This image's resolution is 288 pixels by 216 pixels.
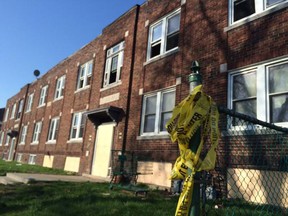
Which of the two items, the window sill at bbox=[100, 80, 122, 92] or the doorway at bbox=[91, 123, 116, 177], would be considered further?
the window sill at bbox=[100, 80, 122, 92]

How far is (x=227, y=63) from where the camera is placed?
9.60m

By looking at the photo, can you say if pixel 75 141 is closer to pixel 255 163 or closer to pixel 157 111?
pixel 157 111

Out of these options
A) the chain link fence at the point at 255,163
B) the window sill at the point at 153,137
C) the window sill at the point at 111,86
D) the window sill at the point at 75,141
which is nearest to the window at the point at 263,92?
the chain link fence at the point at 255,163

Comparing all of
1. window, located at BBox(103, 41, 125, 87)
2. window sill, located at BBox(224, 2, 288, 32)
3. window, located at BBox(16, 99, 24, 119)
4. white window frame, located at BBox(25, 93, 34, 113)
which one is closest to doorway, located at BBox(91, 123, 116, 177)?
window, located at BBox(103, 41, 125, 87)

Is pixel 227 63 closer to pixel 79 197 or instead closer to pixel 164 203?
pixel 164 203

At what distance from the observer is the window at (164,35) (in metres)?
12.8

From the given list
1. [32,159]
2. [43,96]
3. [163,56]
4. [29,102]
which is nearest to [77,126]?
[163,56]

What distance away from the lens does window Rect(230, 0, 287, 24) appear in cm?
905

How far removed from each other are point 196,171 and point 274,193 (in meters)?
6.10

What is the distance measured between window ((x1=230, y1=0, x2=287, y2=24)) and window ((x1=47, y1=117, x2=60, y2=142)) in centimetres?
1626

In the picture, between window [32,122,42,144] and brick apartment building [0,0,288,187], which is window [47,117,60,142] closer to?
brick apartment building [0,0,288,187]

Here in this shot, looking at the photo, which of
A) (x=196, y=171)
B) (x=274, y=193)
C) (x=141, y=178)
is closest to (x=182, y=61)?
(x=141, y=178)

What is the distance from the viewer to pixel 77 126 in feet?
63.1

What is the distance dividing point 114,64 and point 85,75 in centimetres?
403
